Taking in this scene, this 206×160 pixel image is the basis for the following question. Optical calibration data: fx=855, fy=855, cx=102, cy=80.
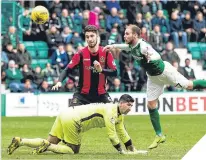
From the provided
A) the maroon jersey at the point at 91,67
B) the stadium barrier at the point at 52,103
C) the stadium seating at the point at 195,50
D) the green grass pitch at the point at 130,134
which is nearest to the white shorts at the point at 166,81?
the maroon jersey at the point at 91,67

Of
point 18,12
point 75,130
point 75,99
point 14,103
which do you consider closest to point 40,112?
point 14,103

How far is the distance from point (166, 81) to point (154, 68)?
450 mm

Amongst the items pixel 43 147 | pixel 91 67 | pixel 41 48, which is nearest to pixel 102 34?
pixel 41 48

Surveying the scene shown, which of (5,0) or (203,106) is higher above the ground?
(5,0)

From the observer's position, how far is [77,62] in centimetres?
1641

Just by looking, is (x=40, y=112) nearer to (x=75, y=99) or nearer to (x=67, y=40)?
(x=67, y=40)

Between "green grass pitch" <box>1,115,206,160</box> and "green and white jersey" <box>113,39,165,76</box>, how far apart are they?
1476mm

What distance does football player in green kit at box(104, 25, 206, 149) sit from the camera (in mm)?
15352

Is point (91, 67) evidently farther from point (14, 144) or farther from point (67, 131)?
point (14, 144)

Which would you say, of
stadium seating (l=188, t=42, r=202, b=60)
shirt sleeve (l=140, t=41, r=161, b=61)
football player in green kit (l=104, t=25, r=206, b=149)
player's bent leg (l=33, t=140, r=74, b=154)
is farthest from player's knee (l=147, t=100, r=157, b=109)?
stadium seating (l=188, t=42, r=202, b=60)

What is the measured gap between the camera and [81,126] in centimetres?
1469

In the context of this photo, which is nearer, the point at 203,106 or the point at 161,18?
the point at 203,106

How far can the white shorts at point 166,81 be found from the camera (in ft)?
51.4

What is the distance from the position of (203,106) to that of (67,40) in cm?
549
